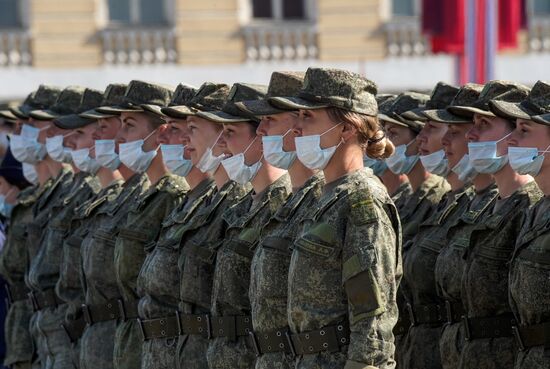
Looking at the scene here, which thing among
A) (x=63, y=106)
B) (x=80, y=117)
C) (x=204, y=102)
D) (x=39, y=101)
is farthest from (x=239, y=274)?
(x=39, y=101)

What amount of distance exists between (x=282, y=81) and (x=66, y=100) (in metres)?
4.40

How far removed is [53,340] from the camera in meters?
10.5

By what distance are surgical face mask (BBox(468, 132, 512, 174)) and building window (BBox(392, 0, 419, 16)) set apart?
16.0 m

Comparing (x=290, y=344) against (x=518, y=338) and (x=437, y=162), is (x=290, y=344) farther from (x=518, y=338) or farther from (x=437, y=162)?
(x=437, y=162)

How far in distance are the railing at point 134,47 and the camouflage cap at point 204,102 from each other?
47.8ft

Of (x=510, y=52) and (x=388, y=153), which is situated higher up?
(x=388, y=153)

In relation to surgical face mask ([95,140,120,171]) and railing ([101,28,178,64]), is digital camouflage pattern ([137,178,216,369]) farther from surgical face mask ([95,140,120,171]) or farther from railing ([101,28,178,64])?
railing ([101,28,178,64])

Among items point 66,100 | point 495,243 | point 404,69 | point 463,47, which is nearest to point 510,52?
point 404,69

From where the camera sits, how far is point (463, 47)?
1656 centimetres

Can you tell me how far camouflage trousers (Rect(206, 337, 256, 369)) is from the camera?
25.6 feet

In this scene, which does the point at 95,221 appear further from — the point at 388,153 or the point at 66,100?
the point at 388,153

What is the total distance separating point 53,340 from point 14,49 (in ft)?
43.6

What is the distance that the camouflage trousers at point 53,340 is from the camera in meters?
10.3

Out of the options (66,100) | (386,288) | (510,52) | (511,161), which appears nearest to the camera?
(386,288)
